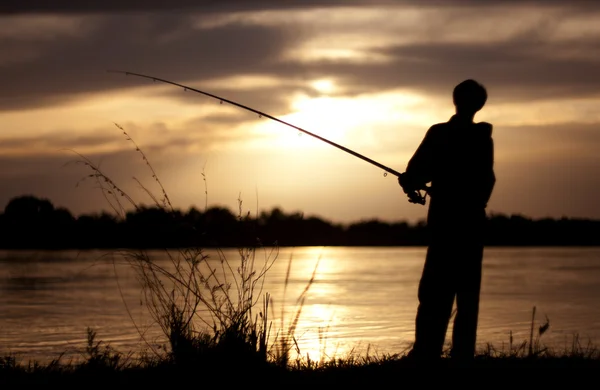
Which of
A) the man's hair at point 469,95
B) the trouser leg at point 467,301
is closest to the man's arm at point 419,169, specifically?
the man's hair at point 469,95

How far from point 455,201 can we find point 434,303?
2.35 feet

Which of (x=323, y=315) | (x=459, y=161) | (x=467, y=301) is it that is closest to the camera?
(x=459, y=161)

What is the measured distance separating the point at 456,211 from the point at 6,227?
59.5 metres

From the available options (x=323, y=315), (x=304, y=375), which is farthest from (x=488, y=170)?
(x=323, y=315)

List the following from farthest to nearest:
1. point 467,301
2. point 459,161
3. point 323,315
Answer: point 323,315 → point 467,301 → point 459,161

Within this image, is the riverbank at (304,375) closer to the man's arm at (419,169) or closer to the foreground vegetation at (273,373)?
the foreground vegetation at (273,373)

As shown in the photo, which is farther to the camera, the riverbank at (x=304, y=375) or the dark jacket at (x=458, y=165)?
the dark jacket at (x=458, y=165)

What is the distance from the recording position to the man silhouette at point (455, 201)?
574 centimetres

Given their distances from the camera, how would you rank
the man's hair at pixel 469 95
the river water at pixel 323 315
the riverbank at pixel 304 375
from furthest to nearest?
1. the river water at pixel 323 315
2. the man's hair at pixel 469 95
3. the riverbank at pixel 304 375

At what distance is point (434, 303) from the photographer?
19.1 ft

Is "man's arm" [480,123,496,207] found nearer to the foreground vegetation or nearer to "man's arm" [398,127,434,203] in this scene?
"man's arm" [398,127,434,203]

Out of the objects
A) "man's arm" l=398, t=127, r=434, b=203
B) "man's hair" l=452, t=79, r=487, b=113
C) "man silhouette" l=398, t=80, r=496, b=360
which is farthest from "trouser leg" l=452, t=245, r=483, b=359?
"man's hair" l=452, t=79, r=487, b=113

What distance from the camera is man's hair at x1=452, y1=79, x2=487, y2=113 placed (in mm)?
5734

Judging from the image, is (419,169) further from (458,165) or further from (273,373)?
(273,373)
